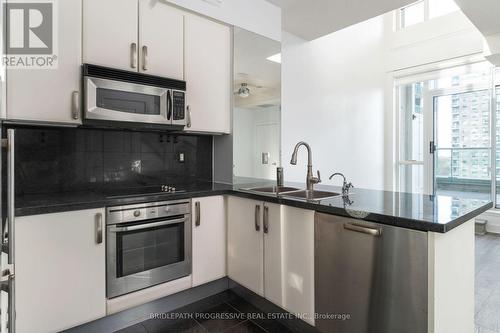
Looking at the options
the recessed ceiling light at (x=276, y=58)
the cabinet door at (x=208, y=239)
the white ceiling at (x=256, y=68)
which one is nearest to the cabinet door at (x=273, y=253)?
the cabinet door at (x=208, y=239)

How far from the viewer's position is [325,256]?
1.59 metres

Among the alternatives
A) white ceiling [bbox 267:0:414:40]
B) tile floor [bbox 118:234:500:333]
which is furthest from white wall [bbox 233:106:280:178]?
tile floor [bbox 118:234:500:333]

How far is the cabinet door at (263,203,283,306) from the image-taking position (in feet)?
6.09

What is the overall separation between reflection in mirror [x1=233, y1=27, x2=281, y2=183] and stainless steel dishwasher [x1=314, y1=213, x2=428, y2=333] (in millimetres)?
1344

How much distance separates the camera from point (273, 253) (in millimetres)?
1897

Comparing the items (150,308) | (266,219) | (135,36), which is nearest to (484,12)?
(266,219)

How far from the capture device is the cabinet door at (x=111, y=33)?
190 cm

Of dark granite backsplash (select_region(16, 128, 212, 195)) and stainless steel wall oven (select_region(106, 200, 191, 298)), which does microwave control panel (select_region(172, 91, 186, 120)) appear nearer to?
dark granite backsplash (select_region(16, 128, 212, 195))

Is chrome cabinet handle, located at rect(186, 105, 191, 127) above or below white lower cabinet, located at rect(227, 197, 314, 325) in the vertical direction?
above

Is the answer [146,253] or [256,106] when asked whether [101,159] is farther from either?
[256,106]

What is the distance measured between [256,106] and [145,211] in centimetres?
155

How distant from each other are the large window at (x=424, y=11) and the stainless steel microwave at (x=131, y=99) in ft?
14.5

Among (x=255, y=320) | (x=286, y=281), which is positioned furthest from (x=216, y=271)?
(x=286, y=281)

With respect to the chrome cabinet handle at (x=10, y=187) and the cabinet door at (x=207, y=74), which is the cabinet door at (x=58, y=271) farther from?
the cabinet door at (x=207, y=74)
